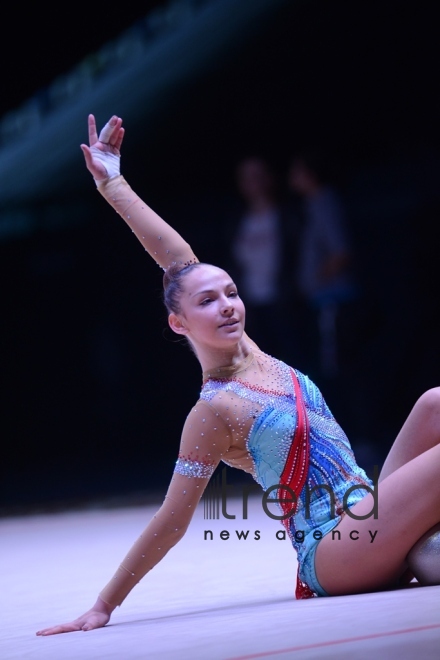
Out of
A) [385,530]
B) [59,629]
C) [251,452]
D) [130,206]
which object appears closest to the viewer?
[59,629]

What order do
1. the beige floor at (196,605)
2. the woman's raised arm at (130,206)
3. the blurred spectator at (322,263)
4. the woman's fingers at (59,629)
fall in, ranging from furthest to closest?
the blurred spectator at (322,263)
the woman's raised arm at (130,206)
the woman's fingers at (59,629)
the beige floor at (196,605)

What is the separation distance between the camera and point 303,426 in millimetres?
1951

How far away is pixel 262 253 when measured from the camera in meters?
4.56

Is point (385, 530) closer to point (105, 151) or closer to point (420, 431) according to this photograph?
point (420, 431)

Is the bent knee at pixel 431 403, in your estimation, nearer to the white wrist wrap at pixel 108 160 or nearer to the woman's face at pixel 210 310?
the woman's face at pixel 210 310

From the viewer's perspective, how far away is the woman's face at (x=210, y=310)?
1.97 metres

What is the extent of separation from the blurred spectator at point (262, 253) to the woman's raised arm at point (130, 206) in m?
2.32

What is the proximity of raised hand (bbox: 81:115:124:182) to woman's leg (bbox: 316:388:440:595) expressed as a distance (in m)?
0.88

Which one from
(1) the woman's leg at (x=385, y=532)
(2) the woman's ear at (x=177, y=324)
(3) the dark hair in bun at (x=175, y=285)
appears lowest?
(1) the woman's leg at (x=385, y=532)

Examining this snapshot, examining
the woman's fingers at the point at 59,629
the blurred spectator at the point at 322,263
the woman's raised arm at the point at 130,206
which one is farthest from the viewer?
the blurred spectator at the point at 322,263

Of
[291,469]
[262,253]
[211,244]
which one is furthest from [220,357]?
[211,244]

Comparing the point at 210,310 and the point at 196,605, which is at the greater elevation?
the point at 210,310

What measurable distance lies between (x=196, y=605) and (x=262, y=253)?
2.68 metres

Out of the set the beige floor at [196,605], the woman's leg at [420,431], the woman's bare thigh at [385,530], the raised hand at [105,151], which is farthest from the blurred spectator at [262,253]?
the woman's bare thigh at [385,530]
